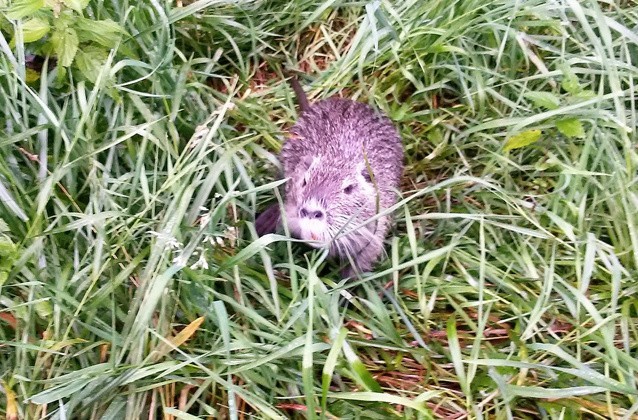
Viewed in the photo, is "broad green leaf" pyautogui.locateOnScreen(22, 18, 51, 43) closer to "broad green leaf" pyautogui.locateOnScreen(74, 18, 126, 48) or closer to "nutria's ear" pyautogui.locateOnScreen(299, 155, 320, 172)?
"broad green leaf" pyautogui.locateOnScreen(74, 18, 126, 48)

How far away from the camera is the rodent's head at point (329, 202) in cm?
233

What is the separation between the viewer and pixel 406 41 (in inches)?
119

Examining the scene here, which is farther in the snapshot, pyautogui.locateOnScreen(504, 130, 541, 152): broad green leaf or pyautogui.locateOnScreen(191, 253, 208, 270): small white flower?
pyautogui.locateOnScreen(504, 130, 541, 152): broad green leaf

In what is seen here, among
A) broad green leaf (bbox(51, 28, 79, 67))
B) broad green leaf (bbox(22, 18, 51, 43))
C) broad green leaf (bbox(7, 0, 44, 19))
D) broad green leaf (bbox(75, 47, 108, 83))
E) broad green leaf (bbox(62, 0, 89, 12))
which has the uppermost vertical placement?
broad green leaf (bbox(7, 0, 44, 19))

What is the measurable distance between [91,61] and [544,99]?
5.91 ft

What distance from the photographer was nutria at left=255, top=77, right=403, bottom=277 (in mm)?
2383

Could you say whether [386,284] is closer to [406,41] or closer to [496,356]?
[496,356]

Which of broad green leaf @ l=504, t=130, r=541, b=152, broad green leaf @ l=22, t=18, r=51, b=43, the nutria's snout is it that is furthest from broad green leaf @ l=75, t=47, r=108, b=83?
broad green leaf @ l=504, t=130, r=541, b=152

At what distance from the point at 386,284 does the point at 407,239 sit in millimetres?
228

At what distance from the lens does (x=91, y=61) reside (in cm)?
239

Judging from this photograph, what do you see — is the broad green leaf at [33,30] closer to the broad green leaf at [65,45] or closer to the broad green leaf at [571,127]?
the broad green leaf at [65,45]

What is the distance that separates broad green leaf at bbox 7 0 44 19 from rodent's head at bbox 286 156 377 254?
1.09 metres

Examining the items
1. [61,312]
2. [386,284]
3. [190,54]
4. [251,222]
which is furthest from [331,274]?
[190,54]

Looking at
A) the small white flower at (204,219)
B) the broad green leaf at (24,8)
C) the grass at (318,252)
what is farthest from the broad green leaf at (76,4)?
the small white flower at (204,219)
